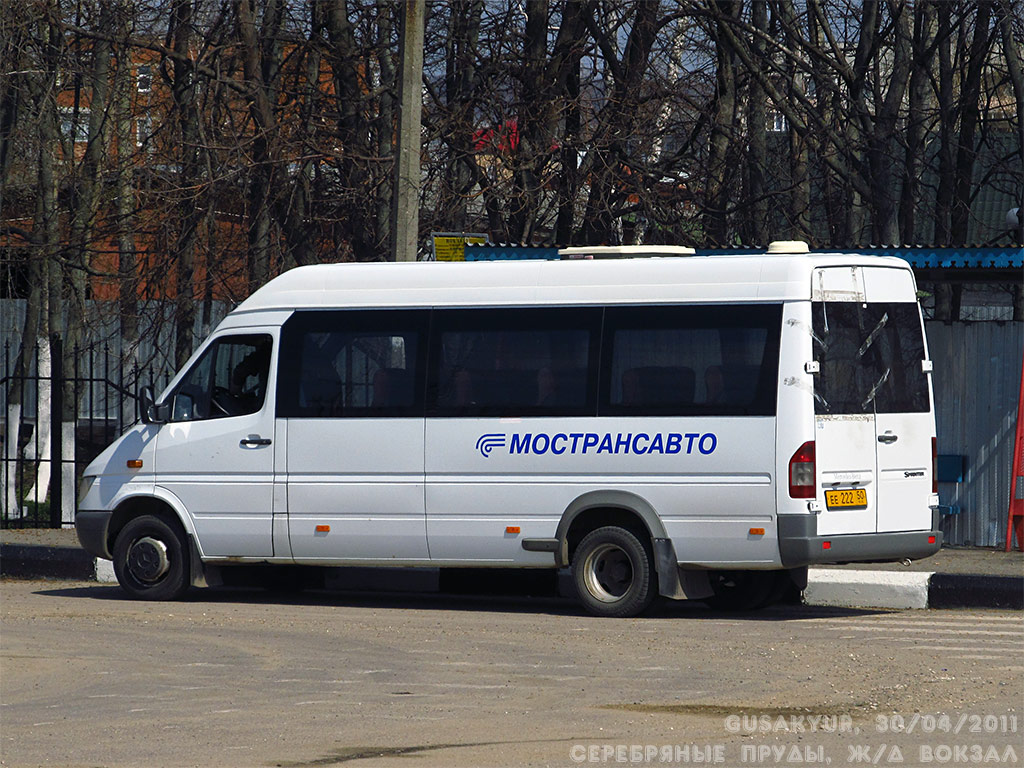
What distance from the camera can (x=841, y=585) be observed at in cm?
1248

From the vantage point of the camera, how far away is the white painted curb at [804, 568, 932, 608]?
485 inches

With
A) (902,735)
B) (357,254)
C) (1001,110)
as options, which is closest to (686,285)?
(902,735)

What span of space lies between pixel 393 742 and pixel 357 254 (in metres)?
12.3

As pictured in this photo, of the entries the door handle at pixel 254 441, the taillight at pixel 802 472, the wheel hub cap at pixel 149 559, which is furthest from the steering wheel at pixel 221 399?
the taillight at pixel 802 472

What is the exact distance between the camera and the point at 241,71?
65.7 feet

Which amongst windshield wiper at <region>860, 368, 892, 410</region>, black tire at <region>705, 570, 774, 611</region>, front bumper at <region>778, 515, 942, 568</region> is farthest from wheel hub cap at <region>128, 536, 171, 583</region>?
windshield wiper at <region>860, 368, 892, 410</region>

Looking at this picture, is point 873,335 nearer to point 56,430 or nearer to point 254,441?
point 254,441

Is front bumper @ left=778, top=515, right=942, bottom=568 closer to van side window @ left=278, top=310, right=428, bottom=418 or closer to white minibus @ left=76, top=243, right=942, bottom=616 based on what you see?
white minibus @ left=76, top=243, right=942, bottom=616

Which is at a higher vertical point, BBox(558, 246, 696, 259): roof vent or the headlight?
BBox(558, 246, 696, 259): roof vent

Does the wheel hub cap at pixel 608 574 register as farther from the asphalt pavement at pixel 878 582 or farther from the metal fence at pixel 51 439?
the metal fence at pixel 51 439

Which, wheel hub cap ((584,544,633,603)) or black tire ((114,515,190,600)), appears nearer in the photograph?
wheel hub cap ((584,544,633,603))

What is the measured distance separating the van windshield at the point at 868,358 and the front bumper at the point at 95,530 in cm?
556

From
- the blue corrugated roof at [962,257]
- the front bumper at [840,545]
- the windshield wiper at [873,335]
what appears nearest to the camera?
the front bumper at [840,545]

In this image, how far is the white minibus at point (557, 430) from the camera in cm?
1109
